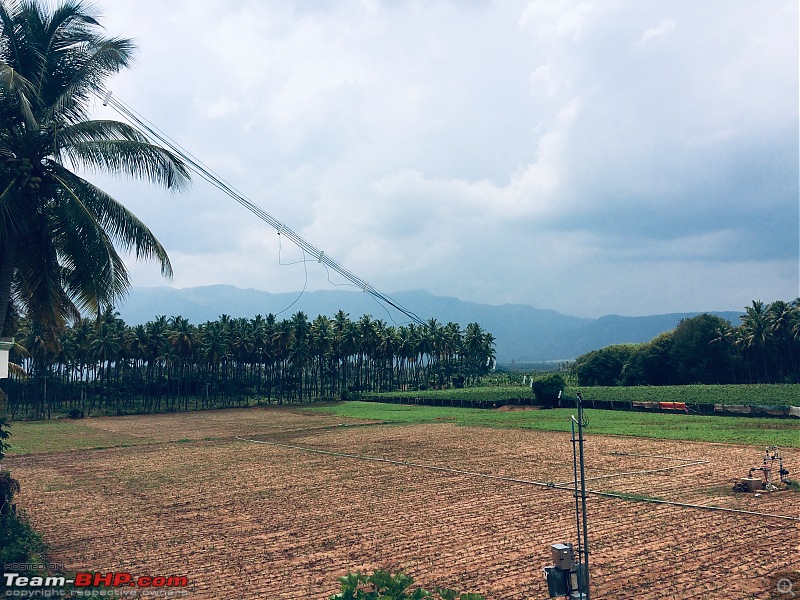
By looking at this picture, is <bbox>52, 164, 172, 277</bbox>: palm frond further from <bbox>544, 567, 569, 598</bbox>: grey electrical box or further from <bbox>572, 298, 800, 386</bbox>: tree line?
<bbox>572, 298, 800, 386</bbox>: tree line

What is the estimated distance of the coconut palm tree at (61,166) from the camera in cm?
1261

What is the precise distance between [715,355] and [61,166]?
83156 millimetres

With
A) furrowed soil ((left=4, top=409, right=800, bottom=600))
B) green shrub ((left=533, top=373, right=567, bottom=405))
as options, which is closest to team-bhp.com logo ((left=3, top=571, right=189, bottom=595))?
furrowed soil ((left=4, top=409, right=800, bottom=600))

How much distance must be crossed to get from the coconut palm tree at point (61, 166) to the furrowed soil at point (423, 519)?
6.15 meters

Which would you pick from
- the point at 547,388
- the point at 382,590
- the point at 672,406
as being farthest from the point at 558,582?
the point at 547,388

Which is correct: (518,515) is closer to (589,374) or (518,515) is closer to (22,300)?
(22,300)

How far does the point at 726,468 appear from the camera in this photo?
21297mm

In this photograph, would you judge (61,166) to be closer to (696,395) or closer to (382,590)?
(382,590)

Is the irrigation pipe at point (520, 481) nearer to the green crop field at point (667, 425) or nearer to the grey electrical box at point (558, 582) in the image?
the grey electrical box at point (558, 582)

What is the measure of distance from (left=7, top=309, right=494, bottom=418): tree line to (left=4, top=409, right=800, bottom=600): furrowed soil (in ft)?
176

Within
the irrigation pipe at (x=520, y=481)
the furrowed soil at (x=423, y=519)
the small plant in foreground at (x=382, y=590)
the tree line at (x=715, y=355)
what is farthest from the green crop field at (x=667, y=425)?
the tree line at (x=715, y=355)

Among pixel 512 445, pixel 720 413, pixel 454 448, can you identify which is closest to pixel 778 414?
pixel 720 413

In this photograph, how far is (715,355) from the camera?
78125 millimetres

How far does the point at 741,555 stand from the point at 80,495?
64.3 ft
